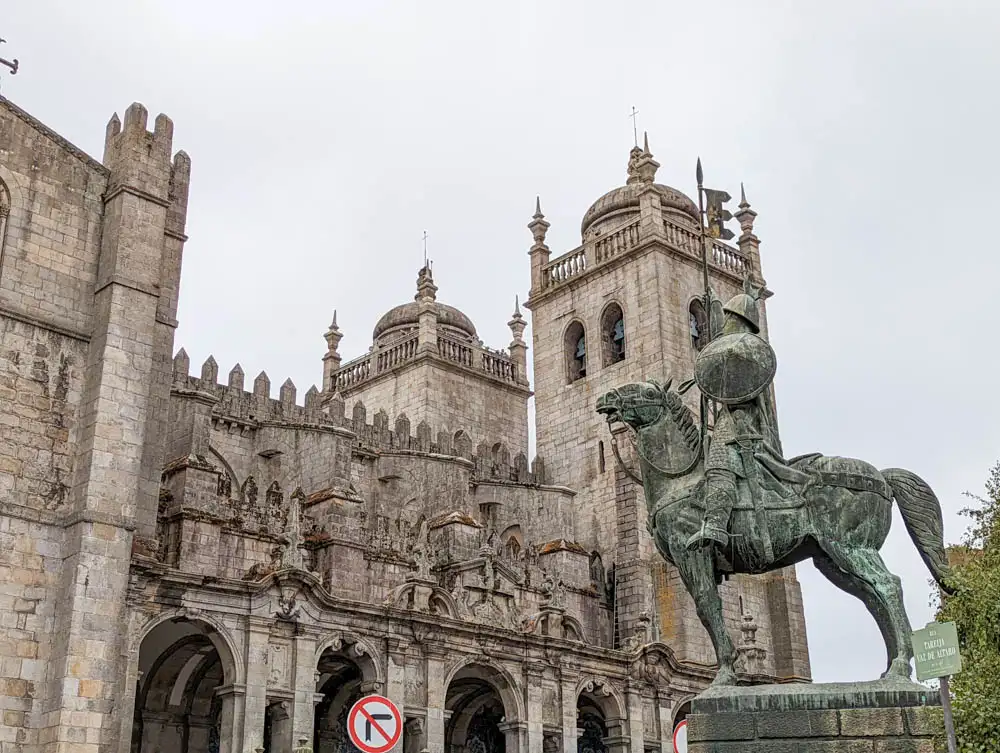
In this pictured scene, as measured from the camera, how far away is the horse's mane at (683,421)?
9.48 meters

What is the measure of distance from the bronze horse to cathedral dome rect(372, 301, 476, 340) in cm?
3701

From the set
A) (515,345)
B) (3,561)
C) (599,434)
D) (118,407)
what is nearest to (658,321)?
(599,434)

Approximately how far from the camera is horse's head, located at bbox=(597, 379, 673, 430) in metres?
9.52

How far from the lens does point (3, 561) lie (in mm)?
18344

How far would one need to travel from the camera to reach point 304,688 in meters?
21.2

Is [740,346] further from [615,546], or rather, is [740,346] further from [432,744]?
[615,546]

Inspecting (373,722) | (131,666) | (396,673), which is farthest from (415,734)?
(131,666)

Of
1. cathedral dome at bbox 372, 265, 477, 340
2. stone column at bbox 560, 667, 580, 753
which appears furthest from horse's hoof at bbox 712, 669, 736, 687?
cathedral dome at bbox 372, 265, 477, 340

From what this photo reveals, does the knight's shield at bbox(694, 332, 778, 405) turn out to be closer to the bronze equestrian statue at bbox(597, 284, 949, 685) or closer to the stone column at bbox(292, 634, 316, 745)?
the bronze equestrian statue at bbox(597, 284, 949, 685)

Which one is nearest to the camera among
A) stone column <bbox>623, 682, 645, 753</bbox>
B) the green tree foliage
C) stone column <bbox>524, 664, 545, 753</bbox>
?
the green tree foliage

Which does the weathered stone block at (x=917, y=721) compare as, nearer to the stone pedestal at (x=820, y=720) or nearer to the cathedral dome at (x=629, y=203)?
the stone pedestal at (x=820, y=720)

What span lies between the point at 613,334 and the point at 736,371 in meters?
29.0

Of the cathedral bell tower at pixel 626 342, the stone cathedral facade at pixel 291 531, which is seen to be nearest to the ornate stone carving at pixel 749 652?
the stone cathedral facade at pixel 291 531

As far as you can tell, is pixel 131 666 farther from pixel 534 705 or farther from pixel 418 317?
pixel 418 317
